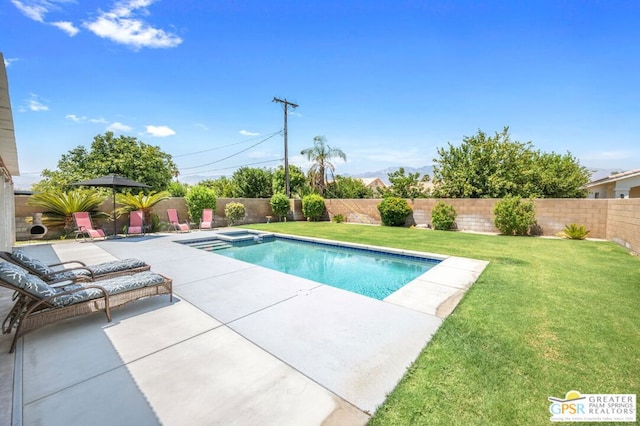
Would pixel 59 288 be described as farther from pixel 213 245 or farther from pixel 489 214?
pixel 489 214

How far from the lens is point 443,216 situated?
14.1 meters

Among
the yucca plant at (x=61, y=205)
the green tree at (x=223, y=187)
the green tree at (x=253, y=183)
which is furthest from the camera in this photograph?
the green tree at (x=223, y=187)

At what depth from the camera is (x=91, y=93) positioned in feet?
45.3

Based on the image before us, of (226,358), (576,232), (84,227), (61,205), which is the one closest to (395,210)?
(576,232)

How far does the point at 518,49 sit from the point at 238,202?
643 inches

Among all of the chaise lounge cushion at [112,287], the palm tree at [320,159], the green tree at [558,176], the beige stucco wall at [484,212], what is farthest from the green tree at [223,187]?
the green tree at [558,176]

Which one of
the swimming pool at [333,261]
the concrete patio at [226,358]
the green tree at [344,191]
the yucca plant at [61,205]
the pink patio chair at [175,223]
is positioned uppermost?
the green tree at [344,191]

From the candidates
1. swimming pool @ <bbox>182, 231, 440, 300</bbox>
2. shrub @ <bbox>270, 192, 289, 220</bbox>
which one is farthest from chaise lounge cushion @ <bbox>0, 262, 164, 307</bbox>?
shrub @ <bbox>270, 192, 289, 220</bbox>

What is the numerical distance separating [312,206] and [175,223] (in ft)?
29.1

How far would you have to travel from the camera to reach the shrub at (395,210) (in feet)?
51.3

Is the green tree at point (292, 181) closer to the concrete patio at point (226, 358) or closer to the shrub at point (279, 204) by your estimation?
the shrub at point (279, 204)

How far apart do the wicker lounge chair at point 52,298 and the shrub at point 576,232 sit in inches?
580

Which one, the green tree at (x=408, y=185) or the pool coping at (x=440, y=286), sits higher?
the green tree at (x=408, y=185)

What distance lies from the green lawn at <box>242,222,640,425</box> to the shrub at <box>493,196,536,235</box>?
22.7 ft
